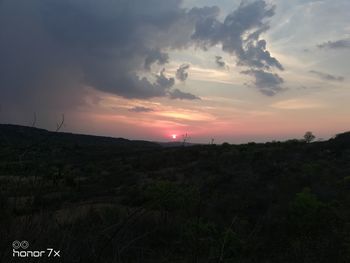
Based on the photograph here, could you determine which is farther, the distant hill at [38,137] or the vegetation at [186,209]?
the distant hill at [38,137]

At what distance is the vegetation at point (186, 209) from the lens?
260 centimetres

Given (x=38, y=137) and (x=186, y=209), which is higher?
(x=38, y=137)

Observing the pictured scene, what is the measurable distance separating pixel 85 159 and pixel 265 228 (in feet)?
131

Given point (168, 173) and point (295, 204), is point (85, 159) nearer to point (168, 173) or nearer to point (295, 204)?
point (168, 173)

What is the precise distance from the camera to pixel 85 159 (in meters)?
51.0

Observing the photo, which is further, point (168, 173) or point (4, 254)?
point (168, 173)

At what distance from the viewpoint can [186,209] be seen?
1341 centimetres

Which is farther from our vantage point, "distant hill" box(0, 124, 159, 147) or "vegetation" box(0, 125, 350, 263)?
"distant hill" box(0, 124, 159, 147)

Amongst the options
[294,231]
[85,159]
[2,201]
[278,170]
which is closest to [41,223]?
[2,201]

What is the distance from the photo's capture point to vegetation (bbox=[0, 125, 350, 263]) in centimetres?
260

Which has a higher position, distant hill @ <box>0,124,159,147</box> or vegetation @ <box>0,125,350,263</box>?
distant hill @ <box>0,124,159,147</box>

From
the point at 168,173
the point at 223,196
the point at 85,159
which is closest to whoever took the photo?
the point at 223,196

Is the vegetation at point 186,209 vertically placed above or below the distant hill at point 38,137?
below

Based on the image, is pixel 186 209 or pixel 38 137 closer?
pixel 38 137
